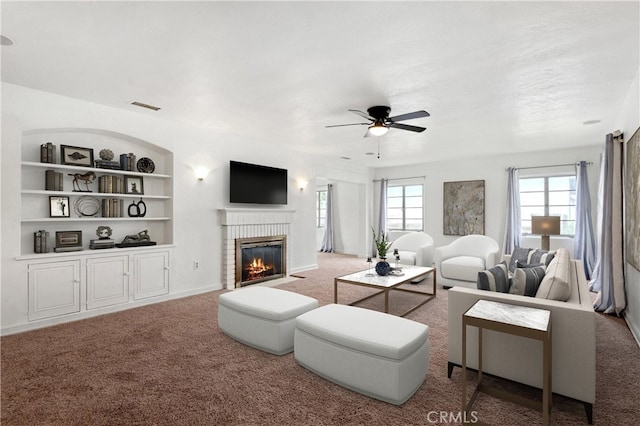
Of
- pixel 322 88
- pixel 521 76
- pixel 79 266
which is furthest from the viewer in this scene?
pixel 79 266

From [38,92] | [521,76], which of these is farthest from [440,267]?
[38,92]

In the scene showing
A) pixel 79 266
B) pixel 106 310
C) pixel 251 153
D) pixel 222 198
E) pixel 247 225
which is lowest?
pixel 106 310

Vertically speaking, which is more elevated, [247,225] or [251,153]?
[251,153]

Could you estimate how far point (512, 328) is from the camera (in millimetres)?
1833

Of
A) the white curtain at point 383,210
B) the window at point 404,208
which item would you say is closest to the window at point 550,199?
the window at point 404,208

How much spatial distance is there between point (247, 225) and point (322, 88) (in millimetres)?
2936

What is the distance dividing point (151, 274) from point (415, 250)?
15.2 ft

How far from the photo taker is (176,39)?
2.44 m

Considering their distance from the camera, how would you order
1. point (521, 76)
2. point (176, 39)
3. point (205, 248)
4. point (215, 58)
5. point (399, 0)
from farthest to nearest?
point (205, 248)
point (521, 76)
point (215, 58)
point (176, 39)
point (399, 0)

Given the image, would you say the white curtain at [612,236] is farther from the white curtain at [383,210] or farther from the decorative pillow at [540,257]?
the white curtain at [383,210]

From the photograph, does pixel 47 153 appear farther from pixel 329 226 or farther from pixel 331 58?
pixel 329 226

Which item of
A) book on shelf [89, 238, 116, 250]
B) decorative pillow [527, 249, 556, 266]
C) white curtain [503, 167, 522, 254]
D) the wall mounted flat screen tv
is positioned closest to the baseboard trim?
decorative pillow [527, 249, 556, 266]

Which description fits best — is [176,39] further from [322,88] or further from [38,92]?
[38,92]

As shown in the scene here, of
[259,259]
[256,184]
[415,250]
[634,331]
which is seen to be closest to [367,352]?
[634,331]
